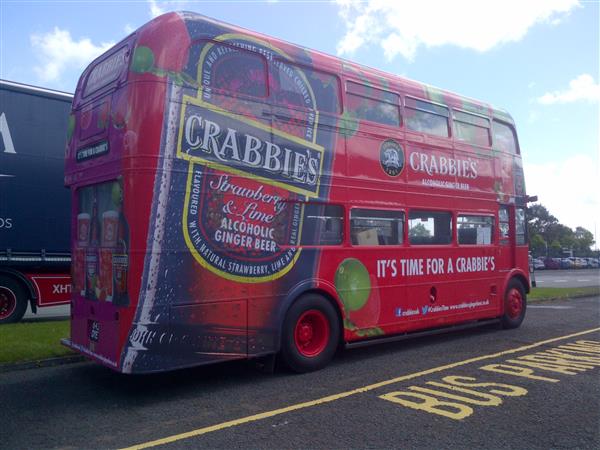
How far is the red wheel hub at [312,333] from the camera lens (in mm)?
7059

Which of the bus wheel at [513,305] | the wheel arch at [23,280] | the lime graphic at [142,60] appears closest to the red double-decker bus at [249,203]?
the lime graphic at [142,60]

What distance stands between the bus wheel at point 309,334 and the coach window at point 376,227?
43.8 inches

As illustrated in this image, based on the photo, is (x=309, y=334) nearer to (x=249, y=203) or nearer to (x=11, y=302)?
(x=249, y=203)

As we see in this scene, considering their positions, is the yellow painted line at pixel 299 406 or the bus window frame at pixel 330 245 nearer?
the yellow painted line at pixel 299 406

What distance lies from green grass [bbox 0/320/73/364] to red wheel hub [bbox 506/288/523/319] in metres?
7.80

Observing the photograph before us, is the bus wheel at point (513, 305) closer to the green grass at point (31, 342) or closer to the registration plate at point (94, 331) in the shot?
the registration plate at point (94, 331)

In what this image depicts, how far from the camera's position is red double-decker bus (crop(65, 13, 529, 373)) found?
18.9 ft

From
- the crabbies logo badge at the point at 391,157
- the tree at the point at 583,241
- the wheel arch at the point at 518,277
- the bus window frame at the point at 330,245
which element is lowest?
the wheel arch at the point at 518,277

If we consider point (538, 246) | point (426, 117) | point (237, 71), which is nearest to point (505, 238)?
point (426, 117)

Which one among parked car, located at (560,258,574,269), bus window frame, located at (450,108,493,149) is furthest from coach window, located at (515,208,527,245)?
parked car, located at (560,258,574,269)

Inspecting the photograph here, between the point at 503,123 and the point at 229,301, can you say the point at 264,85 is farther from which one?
the point at 503,123

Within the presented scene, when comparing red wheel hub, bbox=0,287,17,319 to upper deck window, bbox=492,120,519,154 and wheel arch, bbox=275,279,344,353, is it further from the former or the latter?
upper deck window, bbox=492,120,519,154

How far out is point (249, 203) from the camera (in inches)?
255

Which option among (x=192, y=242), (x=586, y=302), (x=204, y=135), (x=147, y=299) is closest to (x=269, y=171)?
(x=204, y=135)
